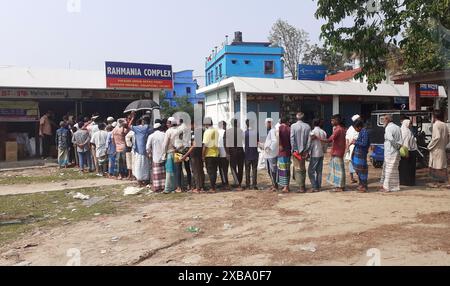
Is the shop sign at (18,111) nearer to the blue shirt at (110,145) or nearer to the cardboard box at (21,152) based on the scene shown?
the cardboard box at (21,152)

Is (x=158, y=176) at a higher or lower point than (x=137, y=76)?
lower

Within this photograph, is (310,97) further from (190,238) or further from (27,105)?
(190,238)

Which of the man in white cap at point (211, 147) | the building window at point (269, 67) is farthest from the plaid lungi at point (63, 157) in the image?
the building window at point (269, 67)

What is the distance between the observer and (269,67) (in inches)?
1289

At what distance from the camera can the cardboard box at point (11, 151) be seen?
1529cm

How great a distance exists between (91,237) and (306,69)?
18.3 m

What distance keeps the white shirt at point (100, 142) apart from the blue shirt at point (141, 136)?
2.15m

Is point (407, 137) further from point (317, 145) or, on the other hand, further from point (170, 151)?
point (170, 151)

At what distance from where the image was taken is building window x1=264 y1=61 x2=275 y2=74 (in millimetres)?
32625

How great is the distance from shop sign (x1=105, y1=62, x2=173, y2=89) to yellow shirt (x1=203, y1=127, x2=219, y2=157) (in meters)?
8.47

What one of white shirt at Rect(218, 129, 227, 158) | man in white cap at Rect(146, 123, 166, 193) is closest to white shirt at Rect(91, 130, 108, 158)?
man in white cap at Rect(146, 123, 166, 193)

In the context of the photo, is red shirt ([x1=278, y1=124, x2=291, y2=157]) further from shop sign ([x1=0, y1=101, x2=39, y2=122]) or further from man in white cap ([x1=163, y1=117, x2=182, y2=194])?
shop sign ([x1=0, y1=101, x2=39, y2=122])

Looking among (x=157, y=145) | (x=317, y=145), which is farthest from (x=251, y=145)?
(x=157, y=145)

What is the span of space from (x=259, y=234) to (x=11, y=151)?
1285cm
